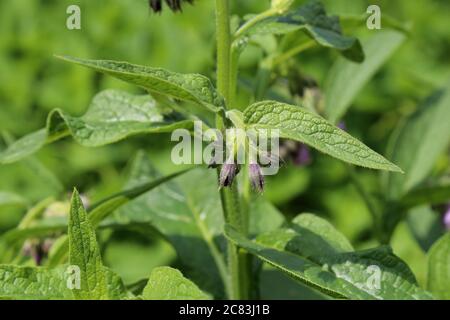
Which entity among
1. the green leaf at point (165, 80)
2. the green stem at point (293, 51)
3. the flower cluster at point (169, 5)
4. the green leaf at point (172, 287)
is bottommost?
the green leaf at point (172, 287)

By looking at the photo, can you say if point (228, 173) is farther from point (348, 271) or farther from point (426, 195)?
point (426, 195)

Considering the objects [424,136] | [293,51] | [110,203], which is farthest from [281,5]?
[424,136]

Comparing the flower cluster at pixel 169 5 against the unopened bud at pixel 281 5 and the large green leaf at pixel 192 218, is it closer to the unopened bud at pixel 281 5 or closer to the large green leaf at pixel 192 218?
the unopened bud at pixel 281 5

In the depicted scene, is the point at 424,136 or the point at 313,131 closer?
the point at 313,131

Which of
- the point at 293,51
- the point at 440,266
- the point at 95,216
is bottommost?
the point at 440,266

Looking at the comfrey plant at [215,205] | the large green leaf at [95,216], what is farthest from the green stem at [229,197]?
the large green leaf at [95,216]

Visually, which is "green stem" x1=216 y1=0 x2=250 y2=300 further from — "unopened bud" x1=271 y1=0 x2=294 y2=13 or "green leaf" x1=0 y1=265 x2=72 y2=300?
"green leaf" x1=0 y1=265 x2=72 y2=300

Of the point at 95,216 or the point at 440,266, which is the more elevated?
the point at 95,216
